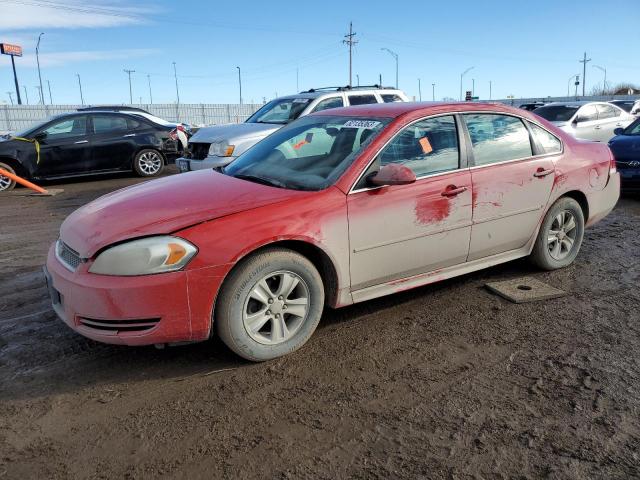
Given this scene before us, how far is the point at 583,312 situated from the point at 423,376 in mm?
1725

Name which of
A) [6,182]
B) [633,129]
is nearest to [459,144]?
[633,129]

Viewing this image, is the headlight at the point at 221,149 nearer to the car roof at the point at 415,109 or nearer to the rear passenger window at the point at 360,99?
the rear passenger window at the point at 360,99

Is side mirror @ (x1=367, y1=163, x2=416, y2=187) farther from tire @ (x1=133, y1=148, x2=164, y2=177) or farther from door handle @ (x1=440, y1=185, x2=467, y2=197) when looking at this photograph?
tire @ (x1=133, y1=148, x2=164, y2=177)

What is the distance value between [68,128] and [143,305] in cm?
996

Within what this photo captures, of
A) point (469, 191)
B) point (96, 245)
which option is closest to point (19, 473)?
point (96, 245)

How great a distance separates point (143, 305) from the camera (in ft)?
9.96

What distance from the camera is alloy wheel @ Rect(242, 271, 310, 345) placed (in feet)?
10.9

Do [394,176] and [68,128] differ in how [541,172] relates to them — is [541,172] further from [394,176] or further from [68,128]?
[68,128]

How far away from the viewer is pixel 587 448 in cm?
254

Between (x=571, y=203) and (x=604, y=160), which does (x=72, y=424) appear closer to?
(x=571, y=203)

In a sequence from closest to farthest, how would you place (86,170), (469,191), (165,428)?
1. (165,428)
2. (469,191)
3. (86,170)

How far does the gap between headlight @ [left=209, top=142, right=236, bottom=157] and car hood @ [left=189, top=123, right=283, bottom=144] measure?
0.29 ft

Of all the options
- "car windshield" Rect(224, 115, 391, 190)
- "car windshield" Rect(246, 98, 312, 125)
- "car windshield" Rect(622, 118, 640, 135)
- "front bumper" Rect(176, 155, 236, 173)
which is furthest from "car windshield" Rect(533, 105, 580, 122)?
"car windshield" Rect(224, 115, 391, 190)

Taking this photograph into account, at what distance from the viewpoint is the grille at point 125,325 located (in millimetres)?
3092
